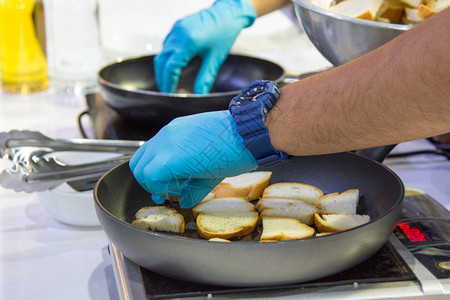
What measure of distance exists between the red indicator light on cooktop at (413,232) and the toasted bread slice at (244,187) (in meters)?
0.26

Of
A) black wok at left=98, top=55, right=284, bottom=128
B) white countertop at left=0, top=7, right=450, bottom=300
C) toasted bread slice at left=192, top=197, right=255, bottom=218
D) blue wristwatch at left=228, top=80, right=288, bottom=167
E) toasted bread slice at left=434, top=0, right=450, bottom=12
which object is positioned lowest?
white countertop at left=0, top=7, right=450, bottom=300

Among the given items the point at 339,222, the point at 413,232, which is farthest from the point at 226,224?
the point at 413,232

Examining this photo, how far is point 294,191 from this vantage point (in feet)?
3.55

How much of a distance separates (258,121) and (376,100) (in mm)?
208

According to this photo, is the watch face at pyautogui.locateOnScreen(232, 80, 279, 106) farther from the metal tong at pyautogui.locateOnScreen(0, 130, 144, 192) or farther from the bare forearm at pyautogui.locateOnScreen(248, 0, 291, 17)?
the bare forearm at pyautogui.locateOnScreen(248, 0, 291, 17)

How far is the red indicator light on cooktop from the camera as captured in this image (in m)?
0.96

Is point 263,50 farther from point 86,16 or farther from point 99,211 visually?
point 99,211

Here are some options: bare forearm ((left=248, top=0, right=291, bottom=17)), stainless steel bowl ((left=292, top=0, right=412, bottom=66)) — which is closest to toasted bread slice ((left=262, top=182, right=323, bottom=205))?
stainless steel bowl ((left=292, top=0, right=412, bottom=66))

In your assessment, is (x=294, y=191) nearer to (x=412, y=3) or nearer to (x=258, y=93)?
(x=258, y=93)

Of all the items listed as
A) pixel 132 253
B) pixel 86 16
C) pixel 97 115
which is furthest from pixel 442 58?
pixel 86 16

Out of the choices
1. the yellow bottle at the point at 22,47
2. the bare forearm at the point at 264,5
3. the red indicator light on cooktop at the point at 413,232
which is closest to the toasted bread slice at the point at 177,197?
the red indicator light on cooktop at the point at 413,232

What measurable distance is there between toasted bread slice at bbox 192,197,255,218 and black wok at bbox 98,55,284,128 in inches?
15.1

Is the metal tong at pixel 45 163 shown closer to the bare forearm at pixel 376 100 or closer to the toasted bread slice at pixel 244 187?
the toasted bread slice at pixel 244 187

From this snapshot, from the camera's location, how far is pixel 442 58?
2.35ft
